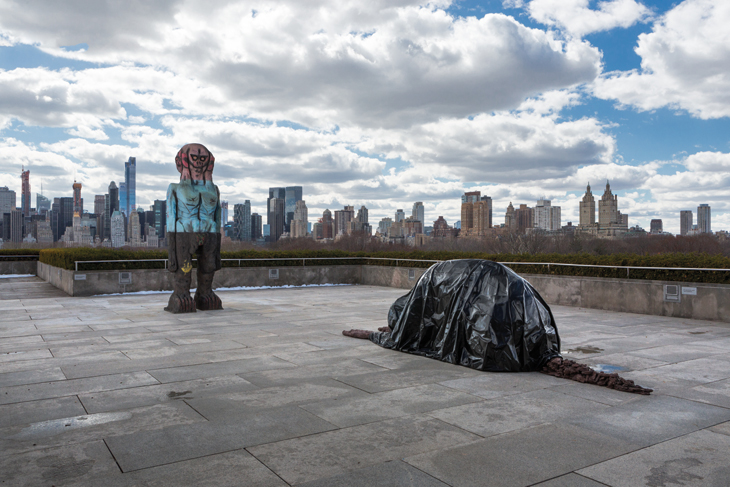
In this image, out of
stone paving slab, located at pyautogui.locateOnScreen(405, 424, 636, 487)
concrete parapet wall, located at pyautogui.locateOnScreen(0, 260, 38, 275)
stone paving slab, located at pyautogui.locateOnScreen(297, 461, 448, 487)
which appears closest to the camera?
stone paving slab, located at pyautogui.locateOnScreen(297, 461, 448, 487)

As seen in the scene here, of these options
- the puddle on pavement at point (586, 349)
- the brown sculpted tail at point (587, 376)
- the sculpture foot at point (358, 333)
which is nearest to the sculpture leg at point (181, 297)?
the sculpture foot at point (358, 333)

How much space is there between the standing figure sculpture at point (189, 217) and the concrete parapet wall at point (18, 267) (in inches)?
702

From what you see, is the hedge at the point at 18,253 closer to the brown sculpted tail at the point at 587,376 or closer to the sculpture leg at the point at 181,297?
the sculpture leg at the point at 181,297

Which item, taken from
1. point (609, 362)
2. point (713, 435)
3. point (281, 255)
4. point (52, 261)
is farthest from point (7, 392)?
point (52, 261)

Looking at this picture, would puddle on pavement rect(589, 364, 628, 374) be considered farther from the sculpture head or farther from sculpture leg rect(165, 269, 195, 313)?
the sculpture head

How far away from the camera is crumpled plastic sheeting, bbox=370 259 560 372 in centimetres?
659

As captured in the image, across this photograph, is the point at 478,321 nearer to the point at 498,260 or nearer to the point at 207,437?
the point at 207,437

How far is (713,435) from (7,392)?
6.85 metres

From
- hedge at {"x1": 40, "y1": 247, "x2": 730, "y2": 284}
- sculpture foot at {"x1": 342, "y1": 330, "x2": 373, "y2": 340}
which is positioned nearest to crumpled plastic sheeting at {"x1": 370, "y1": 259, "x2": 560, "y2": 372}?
sculpture foot at {"x1": 342, "y1": 330, "x2": 373, "y2": 340}

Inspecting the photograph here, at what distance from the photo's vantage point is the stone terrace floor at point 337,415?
11.8 feet

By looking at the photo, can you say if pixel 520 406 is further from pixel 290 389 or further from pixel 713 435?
pixel 290 389

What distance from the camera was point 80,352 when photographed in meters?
7.69

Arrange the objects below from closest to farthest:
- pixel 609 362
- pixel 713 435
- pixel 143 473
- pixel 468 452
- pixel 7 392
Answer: pixel 143 473 → pixel 468 452 → pixel 713 435 → pixel 7 392 → pixel 609 362

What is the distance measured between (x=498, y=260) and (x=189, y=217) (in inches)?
360
